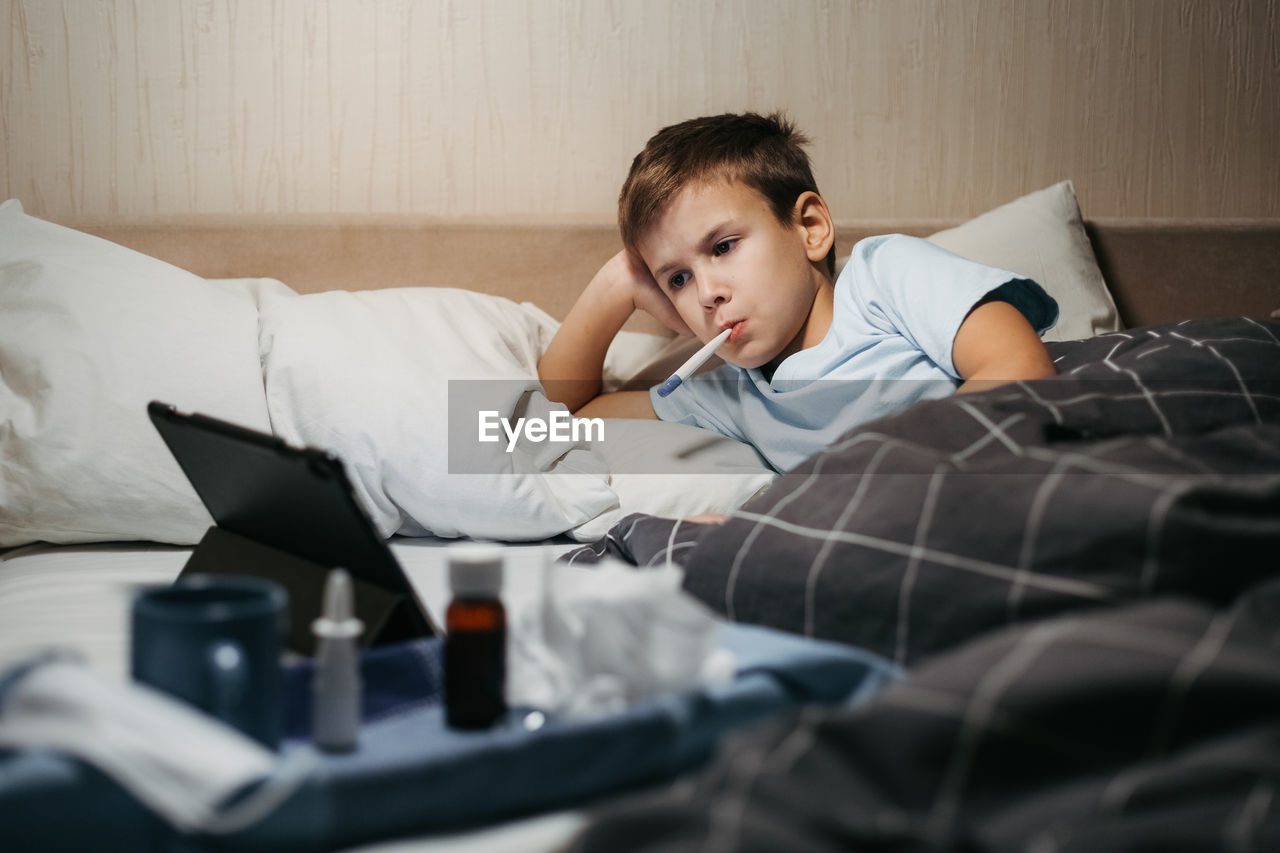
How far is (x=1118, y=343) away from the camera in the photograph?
42.3 inches

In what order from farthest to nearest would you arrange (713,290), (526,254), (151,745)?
(526,254) → (713,290) → (151,745)

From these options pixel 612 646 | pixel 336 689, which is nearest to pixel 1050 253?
pixel 612 646

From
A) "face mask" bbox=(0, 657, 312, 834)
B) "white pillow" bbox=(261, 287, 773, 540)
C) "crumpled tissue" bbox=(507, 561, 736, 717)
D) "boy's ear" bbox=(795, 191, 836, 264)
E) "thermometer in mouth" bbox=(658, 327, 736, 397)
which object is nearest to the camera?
"face mask" bbox=(0, 657, 312, 834)

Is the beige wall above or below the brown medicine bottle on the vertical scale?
above

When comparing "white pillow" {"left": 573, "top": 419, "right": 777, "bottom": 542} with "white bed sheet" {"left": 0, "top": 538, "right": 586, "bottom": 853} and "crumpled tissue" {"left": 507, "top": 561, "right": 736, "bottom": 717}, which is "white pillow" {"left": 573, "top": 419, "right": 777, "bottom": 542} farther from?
"crumpled tissue" {"left": 507, "top": 561, "right": 736, "bottom": 717}

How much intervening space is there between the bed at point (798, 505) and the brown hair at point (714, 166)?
229mm

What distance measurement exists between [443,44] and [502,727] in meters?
1.43

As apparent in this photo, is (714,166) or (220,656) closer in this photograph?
(220,656)

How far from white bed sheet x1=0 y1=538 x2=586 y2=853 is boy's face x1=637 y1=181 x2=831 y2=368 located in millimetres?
378

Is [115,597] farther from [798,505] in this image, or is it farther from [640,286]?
[640,286]

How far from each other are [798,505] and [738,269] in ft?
2.01

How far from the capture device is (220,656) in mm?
446

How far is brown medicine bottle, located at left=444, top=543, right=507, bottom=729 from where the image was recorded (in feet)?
1.61

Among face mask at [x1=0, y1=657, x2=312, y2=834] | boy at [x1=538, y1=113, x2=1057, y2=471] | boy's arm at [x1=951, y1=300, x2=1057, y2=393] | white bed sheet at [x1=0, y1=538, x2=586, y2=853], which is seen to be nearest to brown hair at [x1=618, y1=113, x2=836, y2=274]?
boy at [x1=538, y1=113, x2=1057, y2=471]
